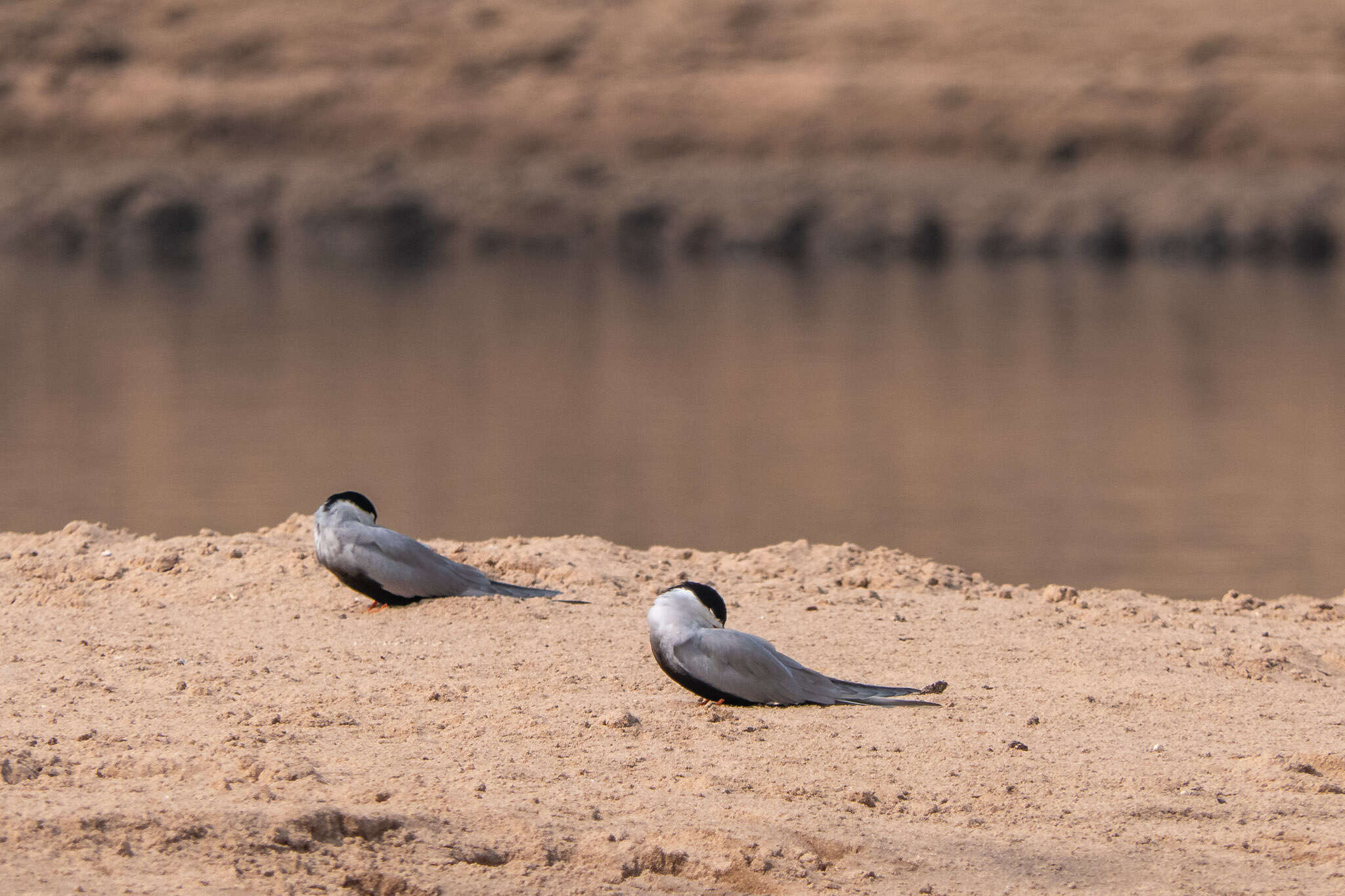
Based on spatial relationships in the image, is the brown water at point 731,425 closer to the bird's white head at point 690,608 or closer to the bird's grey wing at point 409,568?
the bird's grey wing at point 409,568

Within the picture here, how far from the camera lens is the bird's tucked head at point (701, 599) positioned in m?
4.54

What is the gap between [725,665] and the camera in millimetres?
4430

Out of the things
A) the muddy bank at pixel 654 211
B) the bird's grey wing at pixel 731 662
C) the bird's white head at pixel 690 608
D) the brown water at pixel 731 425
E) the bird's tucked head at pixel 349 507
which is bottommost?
the brown water at pixel 731 425

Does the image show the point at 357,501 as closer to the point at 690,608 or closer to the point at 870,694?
the point at 690,608

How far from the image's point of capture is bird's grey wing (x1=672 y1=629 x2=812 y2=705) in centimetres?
442

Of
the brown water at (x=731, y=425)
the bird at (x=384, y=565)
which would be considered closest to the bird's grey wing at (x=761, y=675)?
the bird at (x=384, y=565)

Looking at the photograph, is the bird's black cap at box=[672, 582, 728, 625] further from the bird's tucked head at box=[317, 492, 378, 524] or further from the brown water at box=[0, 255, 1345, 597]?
the brown water at box=[0, 255, 1345, 597]

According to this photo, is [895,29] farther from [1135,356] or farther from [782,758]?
[782,758]

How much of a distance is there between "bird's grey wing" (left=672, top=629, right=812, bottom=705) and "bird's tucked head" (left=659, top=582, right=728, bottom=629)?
77 millimetres

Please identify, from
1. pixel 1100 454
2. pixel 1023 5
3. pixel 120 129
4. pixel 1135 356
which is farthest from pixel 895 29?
pixel 1100 454

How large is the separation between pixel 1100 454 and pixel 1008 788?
23.5 feet

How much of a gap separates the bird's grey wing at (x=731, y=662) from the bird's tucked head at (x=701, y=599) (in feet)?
0.25

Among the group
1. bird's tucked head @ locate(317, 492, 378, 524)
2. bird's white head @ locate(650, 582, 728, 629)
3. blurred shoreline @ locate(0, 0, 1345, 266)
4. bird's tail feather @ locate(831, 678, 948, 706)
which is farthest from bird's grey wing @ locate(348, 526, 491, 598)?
blurred shoreline @ locate(0, 0, 1345, 266)

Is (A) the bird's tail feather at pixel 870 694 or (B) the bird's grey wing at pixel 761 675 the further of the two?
(A) the bird's tail feather at pixel 870 694
